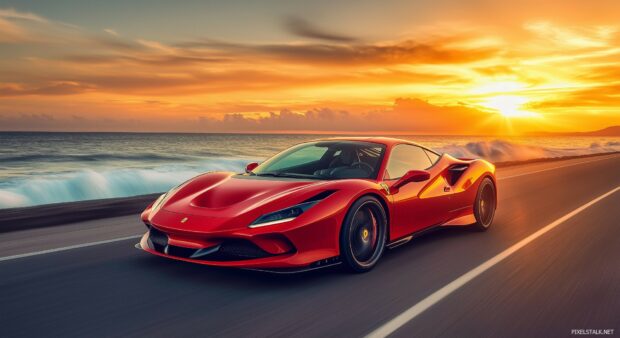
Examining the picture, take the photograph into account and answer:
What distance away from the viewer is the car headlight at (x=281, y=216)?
15.1ft

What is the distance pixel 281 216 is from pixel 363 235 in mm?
990

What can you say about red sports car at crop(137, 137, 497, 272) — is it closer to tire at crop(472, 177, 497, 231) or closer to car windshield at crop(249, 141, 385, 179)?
car windshield at crop(249, 141, 385, 179)

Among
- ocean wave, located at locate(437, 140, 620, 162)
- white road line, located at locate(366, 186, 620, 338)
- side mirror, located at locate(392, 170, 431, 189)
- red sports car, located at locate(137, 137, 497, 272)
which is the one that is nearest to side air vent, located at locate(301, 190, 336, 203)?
red sports car, located at locate(137, 137, 497, 272)

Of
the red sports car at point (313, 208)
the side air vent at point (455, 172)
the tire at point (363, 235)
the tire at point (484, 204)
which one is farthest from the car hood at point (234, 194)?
the tire at point (484, 204)

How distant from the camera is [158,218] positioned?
503cm

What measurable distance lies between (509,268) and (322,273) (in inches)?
74.7

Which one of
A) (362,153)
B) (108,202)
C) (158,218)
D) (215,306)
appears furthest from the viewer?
(108,202)

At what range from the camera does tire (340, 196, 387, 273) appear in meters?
5.01

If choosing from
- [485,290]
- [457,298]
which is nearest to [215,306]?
[457,298]

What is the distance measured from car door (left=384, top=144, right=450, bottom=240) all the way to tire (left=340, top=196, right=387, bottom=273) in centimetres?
23

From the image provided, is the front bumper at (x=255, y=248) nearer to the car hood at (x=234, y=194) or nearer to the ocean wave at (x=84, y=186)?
the car hood at (x=234, y=194)

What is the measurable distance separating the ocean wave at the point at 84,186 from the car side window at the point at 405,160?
9.43 m

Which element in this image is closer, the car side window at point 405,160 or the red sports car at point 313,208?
the red sports car at point 313,208

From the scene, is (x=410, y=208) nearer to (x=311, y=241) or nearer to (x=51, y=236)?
(x=311, y=241)
